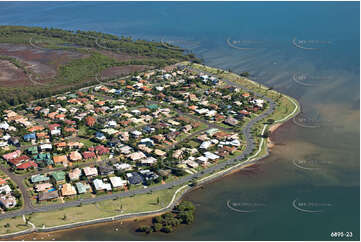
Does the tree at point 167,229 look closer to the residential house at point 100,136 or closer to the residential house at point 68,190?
the residential house at point 68,190

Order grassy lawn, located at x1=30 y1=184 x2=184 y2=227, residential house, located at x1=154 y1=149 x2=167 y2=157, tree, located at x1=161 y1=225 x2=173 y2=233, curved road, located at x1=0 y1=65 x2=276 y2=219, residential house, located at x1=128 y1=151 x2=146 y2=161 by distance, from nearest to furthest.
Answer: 1. tree, located at x1=161 y1=225 x2=173 y2=233
2. grassy lawn, located at x1=30 y1=184 x2=184 y2=227
3. curved road, located at x1=0 y1=65 x2=276 y2=219
4. residential house, located at x1=128 y1=151 x2=146 y2=161
5. residential house, located at x1=154 y1=149 x2=167 y2=157

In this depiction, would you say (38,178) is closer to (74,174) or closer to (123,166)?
(74,174)

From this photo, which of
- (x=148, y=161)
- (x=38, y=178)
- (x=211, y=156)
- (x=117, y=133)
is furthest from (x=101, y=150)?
(x=211, y=156)

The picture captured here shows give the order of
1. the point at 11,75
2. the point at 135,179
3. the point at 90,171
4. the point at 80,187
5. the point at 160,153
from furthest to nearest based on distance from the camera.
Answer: the point at 11,75
the point at 160,153
the point at 90,171
the point at 135,179
the point at 80,187

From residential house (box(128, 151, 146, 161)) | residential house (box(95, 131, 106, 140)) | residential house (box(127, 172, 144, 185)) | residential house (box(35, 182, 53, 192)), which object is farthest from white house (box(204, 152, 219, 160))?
residential house (box(35, 182, 53, 192))

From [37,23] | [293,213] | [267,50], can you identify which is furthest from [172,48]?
[293,213]

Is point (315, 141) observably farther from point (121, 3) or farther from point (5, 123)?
point (121, 3)

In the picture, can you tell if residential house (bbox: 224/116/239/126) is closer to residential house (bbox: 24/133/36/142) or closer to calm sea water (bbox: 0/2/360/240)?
calm sea water (bbox: 0/2/360/240)
